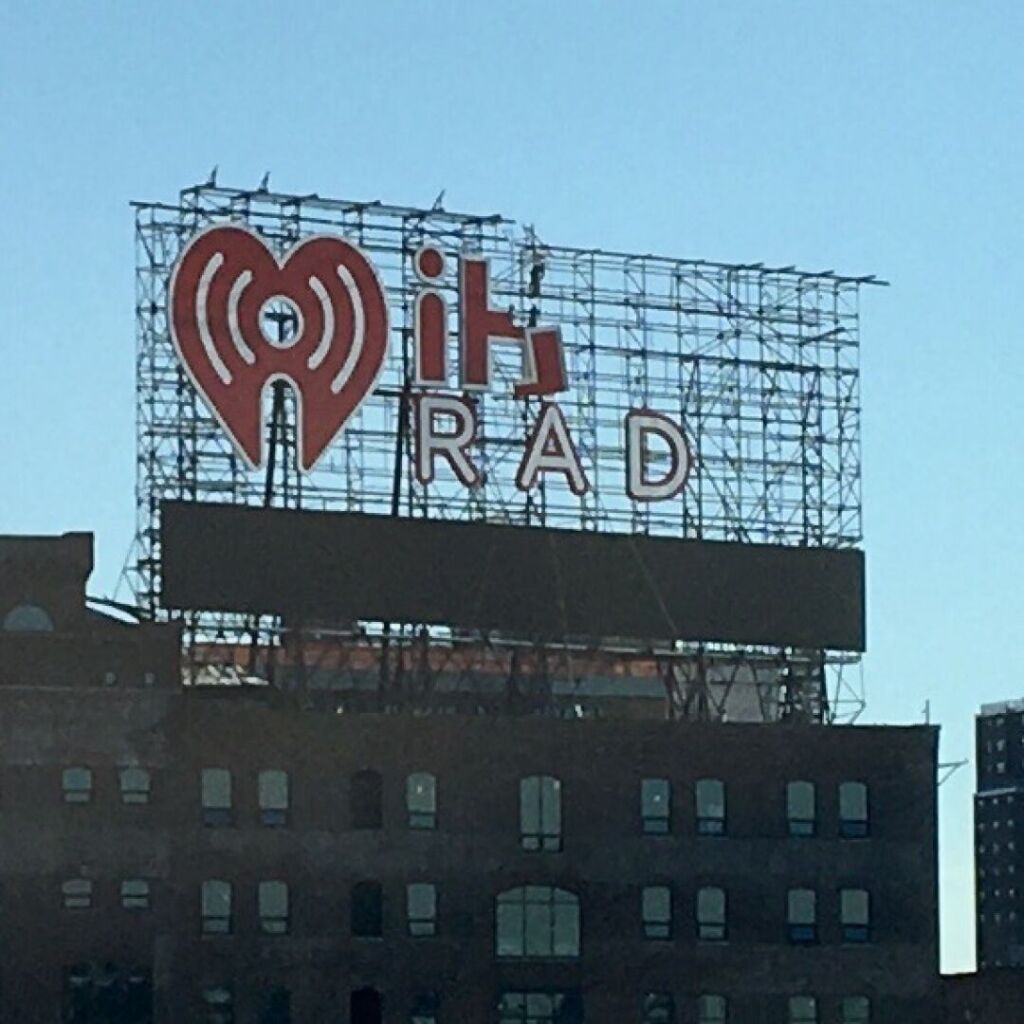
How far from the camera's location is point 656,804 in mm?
114000

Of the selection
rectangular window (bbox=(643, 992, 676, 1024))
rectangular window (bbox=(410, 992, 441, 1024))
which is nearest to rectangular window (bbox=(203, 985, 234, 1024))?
rectangular window (bbox=(410, 992, 441, 1024))

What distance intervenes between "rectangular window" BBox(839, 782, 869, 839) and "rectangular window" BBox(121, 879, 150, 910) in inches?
973

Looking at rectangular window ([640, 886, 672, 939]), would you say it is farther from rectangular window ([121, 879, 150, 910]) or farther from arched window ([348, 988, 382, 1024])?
rectangular window ([121, 879, 150, 910])

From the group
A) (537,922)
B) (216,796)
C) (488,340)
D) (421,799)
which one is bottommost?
(537,922)

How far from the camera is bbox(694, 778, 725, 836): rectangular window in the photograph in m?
114

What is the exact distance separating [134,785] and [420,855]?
32.5 ft

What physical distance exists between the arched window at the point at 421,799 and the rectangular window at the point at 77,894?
11224mm

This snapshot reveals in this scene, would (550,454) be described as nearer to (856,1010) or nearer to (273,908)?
(273,908)

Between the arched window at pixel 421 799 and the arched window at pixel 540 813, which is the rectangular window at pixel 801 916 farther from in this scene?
the arched window at pixel 421 799

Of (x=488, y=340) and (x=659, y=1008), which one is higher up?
(x=488, y=340)

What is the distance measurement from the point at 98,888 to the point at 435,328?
21274 mm

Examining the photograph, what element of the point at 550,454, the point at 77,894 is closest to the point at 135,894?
the point at 77,894

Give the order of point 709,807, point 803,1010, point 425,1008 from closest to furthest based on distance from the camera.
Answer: point 425,1008
point 803,1010
point 709,807

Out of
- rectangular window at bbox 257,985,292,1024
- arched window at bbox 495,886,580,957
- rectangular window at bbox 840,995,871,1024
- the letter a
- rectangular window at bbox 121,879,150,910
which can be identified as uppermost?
the letter a
